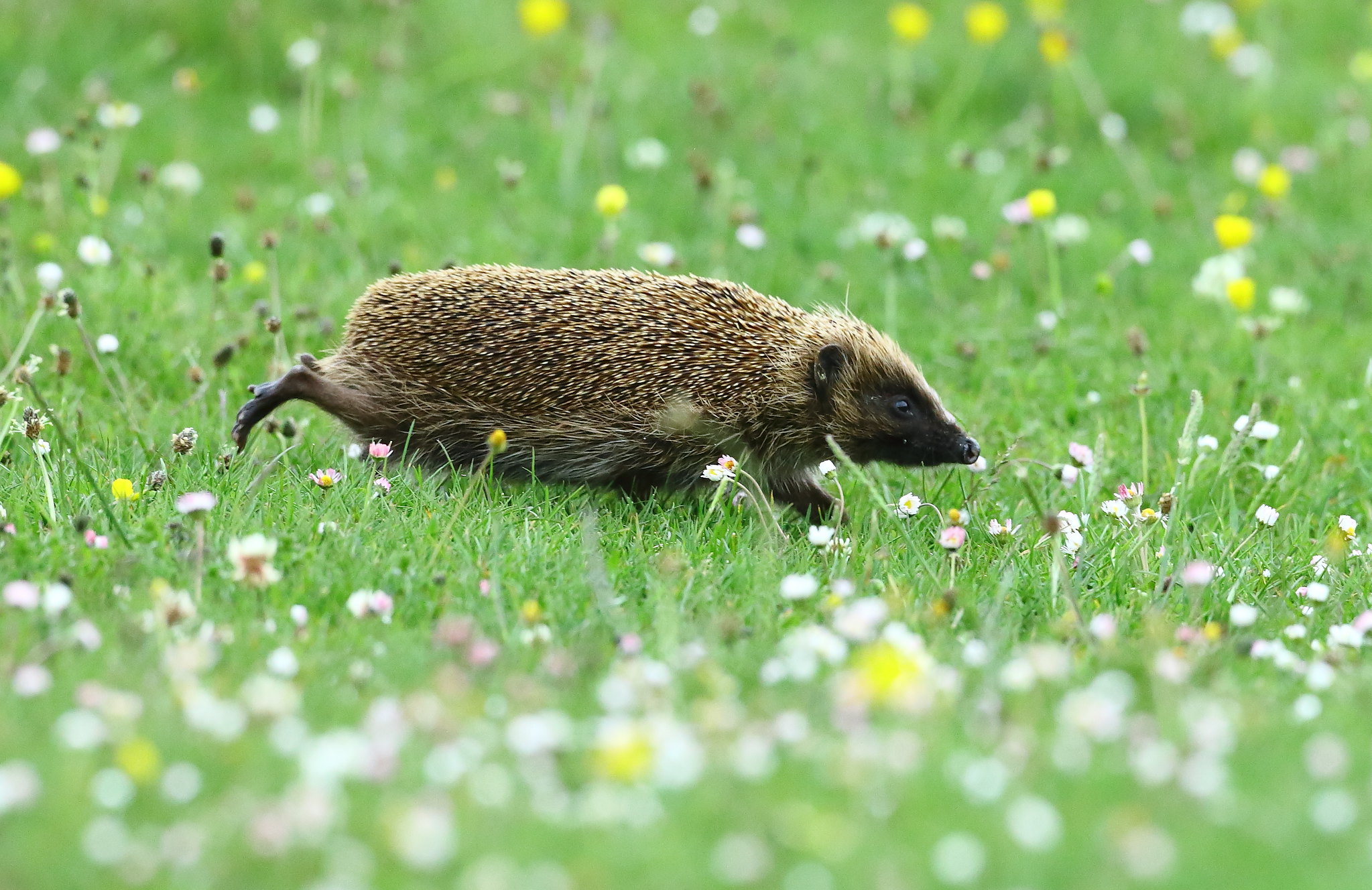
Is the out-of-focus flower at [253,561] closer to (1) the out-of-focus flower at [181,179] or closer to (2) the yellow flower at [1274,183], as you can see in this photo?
(1) the out-of-focus flower at [181,179]

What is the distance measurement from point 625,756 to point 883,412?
3606mm

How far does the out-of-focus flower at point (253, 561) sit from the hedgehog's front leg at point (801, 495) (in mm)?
2532

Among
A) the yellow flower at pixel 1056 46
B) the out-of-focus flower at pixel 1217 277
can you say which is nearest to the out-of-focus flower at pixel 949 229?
the out-of-focus flower at pixel 1217 277

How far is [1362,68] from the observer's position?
11.5m

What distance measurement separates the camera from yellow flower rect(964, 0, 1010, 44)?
10.9m

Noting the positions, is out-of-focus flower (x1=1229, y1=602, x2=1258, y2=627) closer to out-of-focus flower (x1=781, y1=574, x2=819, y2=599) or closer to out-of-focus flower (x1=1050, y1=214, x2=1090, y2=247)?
out-of-focus flower (x1=781, y1=574, x2=819, y2=599)

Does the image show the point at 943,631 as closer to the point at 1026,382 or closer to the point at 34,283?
the point at 1026,382

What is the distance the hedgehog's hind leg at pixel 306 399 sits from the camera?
5855mm

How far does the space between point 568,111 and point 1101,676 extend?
711cm

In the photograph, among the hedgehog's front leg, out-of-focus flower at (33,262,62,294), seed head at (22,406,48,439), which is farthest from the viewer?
out-of-focus flower at (33,262,62,294)

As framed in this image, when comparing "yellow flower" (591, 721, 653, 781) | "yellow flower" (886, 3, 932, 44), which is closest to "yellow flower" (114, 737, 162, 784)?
"yellow flower" (591, 721, 653, 781)

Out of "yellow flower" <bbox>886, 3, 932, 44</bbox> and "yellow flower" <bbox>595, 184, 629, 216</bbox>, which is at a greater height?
"yellow flower" <bbox>886, 3, 932, 44</bbox>

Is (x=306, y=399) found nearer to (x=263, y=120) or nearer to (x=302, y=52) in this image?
(x=263, y=120)

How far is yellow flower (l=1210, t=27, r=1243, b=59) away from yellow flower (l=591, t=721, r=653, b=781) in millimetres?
9594
